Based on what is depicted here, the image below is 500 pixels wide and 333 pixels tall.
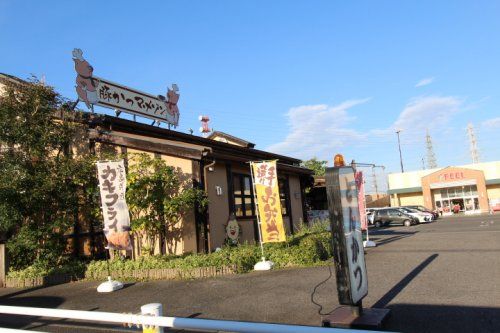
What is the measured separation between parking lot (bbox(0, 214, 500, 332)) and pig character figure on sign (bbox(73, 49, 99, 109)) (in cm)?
642

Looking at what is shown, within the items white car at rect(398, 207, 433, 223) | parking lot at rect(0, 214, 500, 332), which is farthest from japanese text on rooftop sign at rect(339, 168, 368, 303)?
white car at rect(398, 207, 433, 223)

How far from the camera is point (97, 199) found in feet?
39.1

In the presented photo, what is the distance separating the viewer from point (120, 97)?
51.3 ft

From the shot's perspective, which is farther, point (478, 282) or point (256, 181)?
point (256, 181)

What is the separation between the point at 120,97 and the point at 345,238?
41.8 ft

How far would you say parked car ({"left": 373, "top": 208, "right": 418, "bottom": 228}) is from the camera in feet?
103

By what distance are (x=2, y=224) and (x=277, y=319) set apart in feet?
26.0

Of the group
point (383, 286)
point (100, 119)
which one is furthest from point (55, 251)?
point (383, 286)

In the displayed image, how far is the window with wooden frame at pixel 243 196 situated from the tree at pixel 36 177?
15.9ft

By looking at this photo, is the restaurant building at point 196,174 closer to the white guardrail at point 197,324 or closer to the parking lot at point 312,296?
the parking lot at point 312,296

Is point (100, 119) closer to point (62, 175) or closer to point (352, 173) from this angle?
point (62, 175)

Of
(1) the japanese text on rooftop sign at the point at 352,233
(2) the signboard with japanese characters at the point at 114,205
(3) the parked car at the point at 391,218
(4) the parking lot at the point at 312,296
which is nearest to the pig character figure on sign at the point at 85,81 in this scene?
(2) the signboard with japanese characters at the point at 114,205

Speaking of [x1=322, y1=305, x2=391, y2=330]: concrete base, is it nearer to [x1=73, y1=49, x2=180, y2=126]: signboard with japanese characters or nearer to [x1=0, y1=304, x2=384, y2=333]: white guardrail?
[x1=0, y1=304, x2=384, y2=333]: white guardrail

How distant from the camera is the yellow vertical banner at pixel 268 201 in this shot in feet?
A: 36.2
